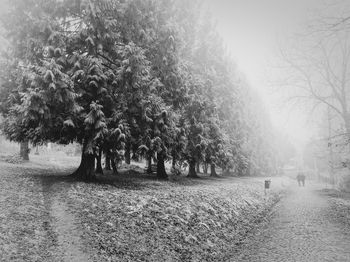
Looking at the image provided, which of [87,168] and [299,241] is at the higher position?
[87,168]

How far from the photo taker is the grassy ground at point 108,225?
6047mm

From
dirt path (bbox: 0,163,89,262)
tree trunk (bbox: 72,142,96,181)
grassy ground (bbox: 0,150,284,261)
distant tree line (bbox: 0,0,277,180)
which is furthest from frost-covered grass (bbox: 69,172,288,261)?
distant tree line (bbox: 0,0,277,180)

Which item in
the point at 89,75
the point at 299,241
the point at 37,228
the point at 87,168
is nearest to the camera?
the point at 37,228

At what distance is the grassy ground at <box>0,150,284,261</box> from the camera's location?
6.05 m

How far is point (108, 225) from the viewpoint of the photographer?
7.41 m

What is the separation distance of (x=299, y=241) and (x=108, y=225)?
19.0ft

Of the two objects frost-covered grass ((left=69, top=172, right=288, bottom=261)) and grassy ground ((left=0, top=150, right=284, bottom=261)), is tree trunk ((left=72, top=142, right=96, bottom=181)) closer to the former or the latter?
grassy ground ((left=0, top=150, right=284, bottom=261))

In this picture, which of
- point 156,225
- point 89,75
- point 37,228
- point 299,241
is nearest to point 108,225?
point 156,225

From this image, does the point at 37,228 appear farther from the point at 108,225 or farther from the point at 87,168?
the point at 87,168

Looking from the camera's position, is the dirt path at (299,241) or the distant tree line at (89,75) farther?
the distant tree line at (89,75)

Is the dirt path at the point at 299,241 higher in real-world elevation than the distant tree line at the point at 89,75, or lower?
lower

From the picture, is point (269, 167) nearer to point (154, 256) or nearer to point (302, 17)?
point (302, 17)

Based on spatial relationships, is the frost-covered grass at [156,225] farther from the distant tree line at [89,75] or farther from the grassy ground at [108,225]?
the distant tree line at [89,75]

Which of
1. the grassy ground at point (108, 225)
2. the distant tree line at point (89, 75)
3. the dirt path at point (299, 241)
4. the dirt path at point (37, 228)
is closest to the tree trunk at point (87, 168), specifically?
the distant tree line at point (89, 75)
